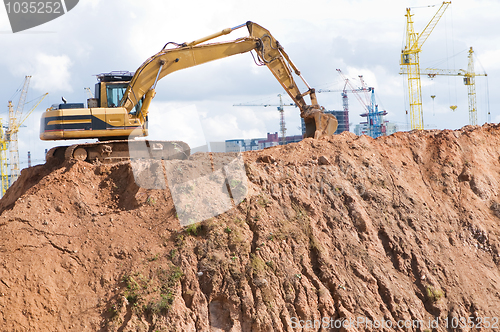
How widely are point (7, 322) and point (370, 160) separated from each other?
36.9 ft

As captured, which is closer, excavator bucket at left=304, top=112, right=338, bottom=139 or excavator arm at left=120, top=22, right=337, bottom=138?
excavator arm at left=120, top=22, right=337, bottom=138

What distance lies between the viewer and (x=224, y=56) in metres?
15.9

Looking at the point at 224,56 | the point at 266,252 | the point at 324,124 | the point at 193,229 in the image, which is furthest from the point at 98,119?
the point at 324,124

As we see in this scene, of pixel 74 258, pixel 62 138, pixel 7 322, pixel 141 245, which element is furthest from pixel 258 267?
pixel 62 138

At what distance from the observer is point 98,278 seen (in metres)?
11.2

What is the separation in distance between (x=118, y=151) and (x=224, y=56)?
4776 millimetres

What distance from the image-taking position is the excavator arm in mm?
15484

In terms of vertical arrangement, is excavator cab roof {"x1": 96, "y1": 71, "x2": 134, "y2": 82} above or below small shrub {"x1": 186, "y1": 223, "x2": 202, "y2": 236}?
above

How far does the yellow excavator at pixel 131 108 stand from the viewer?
15031mm

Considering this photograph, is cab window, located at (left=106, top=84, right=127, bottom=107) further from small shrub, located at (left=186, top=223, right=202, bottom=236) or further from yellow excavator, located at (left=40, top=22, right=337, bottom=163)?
small shrub, located at (left=186, top=223, right=202, bottom=236)

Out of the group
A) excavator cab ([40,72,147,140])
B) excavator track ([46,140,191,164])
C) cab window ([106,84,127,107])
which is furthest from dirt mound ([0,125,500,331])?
cab window ([106,84,127,107])

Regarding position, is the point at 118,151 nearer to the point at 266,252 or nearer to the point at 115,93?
the point at 115,93

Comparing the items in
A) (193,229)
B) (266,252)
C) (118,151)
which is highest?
(118,151)

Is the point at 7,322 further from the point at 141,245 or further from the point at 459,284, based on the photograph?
the point at 459,284
